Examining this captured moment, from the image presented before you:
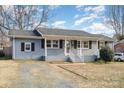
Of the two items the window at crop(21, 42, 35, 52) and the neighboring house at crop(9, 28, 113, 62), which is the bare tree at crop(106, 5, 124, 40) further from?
the window at crop(21, 42, 35, 52)

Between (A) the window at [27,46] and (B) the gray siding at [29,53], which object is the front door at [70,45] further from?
(A) the window at [27,46]

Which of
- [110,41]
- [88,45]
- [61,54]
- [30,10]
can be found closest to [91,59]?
[88,45]

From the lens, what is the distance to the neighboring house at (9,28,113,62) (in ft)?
78.1

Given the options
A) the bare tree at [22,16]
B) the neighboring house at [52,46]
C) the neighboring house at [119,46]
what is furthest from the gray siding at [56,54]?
the neighboring house at [119,46]

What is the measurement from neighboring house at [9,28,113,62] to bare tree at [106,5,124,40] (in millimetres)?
20009

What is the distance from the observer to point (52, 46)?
991 inches

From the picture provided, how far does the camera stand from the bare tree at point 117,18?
45.1m

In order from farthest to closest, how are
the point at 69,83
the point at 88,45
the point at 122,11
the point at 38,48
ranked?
the point at 122,11, the point at 88,45, the point at 38,48, the point at 69,83

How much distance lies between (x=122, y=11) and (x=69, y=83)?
36983 mm

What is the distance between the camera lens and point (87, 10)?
39281 mm

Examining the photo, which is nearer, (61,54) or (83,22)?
(61,54)

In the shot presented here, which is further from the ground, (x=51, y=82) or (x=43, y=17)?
(x=43, y=17)

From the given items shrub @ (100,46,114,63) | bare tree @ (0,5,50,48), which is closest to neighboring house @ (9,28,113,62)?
shrub @ (100,46,114,63)

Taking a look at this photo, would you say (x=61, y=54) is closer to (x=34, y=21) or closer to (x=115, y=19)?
(x=34, y=21)
